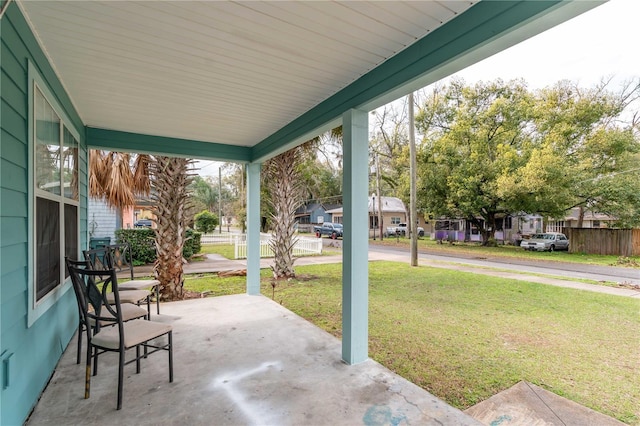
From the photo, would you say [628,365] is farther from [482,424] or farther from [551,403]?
[482,424]

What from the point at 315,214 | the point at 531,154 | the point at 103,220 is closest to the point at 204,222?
the point at 103,220

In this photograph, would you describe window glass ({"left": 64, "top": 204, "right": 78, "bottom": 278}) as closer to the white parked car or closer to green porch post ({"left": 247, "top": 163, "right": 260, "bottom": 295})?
green porch post ({"left": 247, "top": 163, "right": 260, "bottom": 295})

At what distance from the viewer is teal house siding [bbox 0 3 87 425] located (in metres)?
1.63

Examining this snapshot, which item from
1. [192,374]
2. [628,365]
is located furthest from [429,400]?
[628,365]

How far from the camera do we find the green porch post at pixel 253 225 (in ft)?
17.6

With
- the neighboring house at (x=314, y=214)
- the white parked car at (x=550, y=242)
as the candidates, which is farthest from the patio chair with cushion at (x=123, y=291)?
the neighboring house at (x=314, y=214)

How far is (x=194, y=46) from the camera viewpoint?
2.23 metres

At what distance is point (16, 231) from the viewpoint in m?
1.80

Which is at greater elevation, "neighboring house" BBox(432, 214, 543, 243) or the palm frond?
the palm frond

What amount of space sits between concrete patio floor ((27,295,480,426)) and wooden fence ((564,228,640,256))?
1520 centimetres

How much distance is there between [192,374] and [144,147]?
3374 millimetres

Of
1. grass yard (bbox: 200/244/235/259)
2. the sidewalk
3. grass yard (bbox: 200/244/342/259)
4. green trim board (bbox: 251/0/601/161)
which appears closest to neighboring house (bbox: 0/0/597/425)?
green trim board (bbox: 251/0/601/161)

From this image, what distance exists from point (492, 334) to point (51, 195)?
5.03m

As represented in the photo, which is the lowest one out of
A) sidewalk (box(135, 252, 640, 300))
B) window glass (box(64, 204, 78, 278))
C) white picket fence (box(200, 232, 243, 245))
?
sidewalk (box(135, 252, 640, 300))
